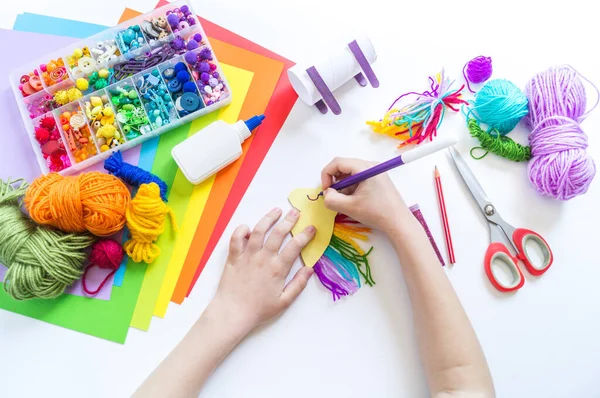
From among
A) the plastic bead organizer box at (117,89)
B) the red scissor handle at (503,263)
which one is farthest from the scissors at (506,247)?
the plastic bead organizer box at (117,89)

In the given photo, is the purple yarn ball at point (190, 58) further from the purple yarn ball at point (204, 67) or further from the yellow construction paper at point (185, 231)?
the yellow construction paper at point (185, 231)

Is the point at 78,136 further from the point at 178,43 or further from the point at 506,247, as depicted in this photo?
the point at 506,247

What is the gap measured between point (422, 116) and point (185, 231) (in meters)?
0.54

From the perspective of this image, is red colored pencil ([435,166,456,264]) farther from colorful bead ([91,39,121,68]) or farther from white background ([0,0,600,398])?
colorful bead ([91,39,121,68])

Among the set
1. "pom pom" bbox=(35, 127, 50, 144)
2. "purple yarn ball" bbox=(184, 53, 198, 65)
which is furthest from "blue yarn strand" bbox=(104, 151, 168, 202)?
"purple yarn ball" bbox=(184, 53, 198, 65)

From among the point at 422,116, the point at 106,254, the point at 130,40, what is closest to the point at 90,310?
the point at 106,254

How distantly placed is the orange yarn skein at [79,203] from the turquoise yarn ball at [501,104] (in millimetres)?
738

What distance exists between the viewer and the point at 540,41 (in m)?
0.98

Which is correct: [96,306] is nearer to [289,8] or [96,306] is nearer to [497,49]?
[289,8]

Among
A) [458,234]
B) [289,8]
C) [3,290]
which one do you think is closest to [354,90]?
[289,8]

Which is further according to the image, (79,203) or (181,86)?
(181,86)

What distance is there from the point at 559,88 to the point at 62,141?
39.0 inches

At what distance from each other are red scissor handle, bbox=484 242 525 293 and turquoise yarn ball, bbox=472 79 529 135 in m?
0.25

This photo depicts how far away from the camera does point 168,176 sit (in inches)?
36.4
